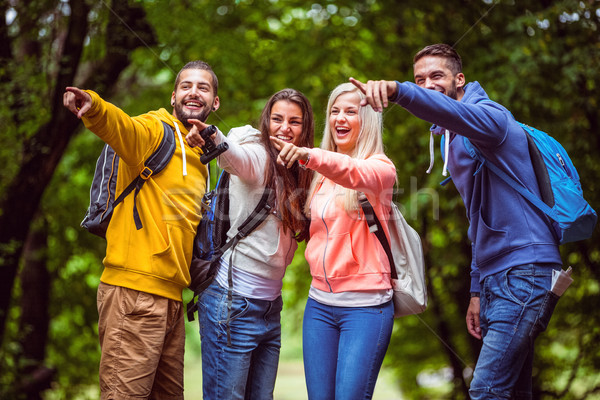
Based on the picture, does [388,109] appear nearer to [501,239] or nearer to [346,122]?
[346,122]

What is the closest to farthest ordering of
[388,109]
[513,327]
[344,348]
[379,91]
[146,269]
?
1. [379,91]
2. [513,327]
3. [344,348]
4. [146,269]
5. [388,109]

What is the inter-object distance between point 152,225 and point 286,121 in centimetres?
85

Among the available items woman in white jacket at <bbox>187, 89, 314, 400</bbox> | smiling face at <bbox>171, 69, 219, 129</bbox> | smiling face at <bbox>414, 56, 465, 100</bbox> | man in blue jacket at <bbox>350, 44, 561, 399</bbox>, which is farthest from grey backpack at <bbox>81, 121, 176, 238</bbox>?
smiling face at <bbox>414, 56, 465, 100</bbox>

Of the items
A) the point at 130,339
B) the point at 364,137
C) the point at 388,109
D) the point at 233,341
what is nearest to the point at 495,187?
the point at 364,137

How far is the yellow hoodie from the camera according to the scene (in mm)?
2895

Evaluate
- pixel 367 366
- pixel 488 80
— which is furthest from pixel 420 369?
pixel 367 366

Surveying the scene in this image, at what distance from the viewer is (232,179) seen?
3025 millimetres

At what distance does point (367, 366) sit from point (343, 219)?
2.21 ft

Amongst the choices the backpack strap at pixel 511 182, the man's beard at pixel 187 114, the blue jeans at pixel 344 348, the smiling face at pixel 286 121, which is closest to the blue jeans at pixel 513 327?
the backpack strap at pixel 511 182

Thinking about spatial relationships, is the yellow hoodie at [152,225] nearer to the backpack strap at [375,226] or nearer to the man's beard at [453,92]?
the backpack strap at [375,226]

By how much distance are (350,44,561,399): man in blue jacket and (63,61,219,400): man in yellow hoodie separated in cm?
111

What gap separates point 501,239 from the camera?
265cm

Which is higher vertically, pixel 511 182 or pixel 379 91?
pixel 379 91

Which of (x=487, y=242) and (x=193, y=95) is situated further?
(x=193, y=95)
